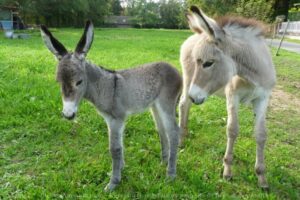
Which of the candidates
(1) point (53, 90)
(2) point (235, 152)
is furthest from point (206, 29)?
(1) point (53, 90)

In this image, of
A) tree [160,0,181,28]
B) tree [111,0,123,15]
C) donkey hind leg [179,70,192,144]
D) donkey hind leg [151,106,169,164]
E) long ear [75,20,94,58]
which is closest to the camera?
long ear [75,20,94,58]

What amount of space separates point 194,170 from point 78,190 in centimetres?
137

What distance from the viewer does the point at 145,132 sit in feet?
15.5

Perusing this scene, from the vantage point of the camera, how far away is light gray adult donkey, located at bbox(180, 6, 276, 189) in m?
3.12

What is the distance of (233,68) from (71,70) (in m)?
1.65

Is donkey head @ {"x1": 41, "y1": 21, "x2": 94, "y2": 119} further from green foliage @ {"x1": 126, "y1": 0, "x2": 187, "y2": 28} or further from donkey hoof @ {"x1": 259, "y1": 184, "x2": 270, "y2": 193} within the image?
green foliage @ {"x1": 126, "y1": 0, "x2": 187, "y2": 28}

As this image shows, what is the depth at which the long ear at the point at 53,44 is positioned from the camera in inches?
117

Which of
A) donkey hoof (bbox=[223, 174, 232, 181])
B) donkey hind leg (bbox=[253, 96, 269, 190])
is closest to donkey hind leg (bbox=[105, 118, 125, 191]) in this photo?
donkey hoof (bbox=[223, 174, 232, 181])

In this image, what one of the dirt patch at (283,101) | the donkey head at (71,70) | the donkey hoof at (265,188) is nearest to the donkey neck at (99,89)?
the donkey head at (71,70)

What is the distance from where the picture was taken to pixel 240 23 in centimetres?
356

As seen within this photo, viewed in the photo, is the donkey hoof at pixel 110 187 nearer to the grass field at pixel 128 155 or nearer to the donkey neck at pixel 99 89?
the grass field at pixel 128 155

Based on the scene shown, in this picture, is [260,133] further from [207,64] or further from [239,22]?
[239,22]

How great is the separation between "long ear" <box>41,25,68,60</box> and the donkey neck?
0.32m

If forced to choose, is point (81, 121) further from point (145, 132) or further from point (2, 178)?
point (2, 178)
